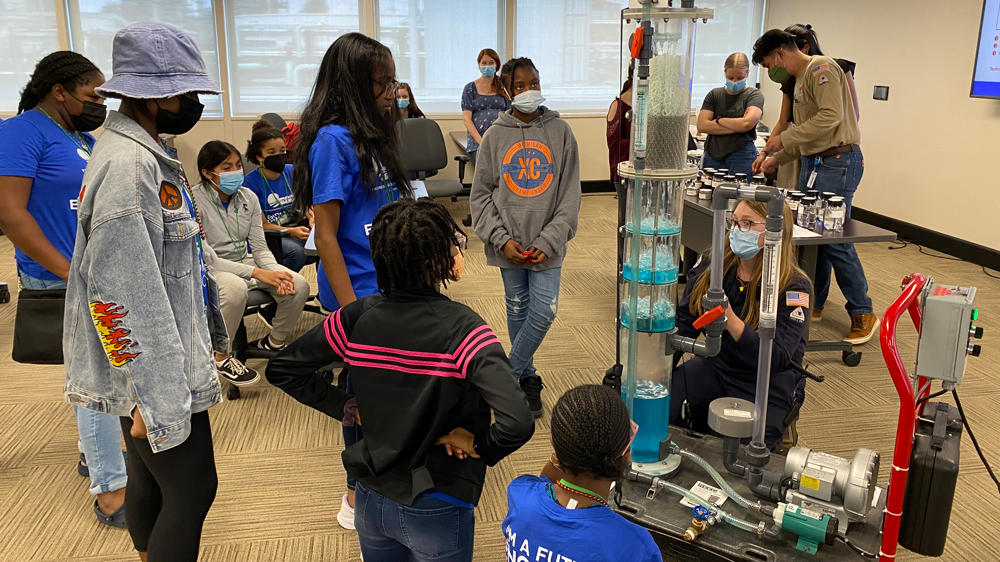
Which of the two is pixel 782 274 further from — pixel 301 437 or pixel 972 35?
pixel 972 35

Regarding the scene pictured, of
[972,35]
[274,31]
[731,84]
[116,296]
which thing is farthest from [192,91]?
[274,31]

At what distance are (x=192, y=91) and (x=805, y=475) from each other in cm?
143

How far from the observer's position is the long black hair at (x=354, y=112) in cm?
177

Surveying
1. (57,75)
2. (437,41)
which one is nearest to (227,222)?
(57,75)

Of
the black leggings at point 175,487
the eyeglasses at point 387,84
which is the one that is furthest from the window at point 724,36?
the black leggings at point 175,487

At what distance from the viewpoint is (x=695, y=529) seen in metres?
1.52

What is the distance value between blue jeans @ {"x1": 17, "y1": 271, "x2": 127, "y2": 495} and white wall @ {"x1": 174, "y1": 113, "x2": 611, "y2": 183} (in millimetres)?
4606

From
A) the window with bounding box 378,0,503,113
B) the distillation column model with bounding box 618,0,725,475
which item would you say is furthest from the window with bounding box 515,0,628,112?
the distillation column model with bounding box 618,0,725,475

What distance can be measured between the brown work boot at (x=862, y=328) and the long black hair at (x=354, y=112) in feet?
8.80

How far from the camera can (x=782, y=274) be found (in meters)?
2.06

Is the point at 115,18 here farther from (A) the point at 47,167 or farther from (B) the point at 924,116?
(B) the point at 924,116

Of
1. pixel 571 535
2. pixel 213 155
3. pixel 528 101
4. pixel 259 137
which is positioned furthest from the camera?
pixel 259 137

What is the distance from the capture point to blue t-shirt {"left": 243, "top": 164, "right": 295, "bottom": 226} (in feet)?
12.1

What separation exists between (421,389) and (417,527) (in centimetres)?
28
